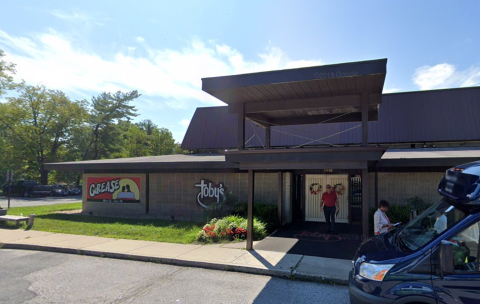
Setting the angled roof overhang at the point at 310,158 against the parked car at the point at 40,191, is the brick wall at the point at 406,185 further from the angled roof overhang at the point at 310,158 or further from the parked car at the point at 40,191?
the parked car at the point at 40,191

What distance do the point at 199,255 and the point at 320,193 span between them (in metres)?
6.90

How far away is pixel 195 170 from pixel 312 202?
17.0 ft

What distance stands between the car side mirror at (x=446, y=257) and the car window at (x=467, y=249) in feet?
0.44

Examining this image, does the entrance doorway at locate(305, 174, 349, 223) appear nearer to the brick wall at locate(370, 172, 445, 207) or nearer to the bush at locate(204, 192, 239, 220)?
the brick wall at locate(370, 172, 445, 207)

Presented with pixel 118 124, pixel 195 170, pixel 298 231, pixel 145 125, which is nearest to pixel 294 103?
pixel 298 231

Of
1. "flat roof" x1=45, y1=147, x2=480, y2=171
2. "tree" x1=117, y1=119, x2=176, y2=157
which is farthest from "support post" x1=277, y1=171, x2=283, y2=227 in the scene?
"tree" x1=117, y1=119, x2=176, y2=157

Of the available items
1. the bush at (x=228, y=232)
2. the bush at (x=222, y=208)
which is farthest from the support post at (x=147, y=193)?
the bush at (x=228, y=232)

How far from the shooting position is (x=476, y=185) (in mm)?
3451

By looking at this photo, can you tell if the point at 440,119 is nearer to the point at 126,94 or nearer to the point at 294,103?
the point at 294,103

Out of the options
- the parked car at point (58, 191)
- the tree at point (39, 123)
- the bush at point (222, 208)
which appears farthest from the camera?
the tree at point (39, 123)

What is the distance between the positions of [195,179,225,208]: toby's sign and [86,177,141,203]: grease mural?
→ 3.23 m

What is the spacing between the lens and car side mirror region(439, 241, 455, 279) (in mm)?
3180

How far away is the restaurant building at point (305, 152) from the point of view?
7.33 m

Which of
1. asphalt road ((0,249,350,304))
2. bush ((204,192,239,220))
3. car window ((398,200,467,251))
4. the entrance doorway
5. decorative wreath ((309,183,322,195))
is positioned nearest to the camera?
car window ((398,200,467,251))
